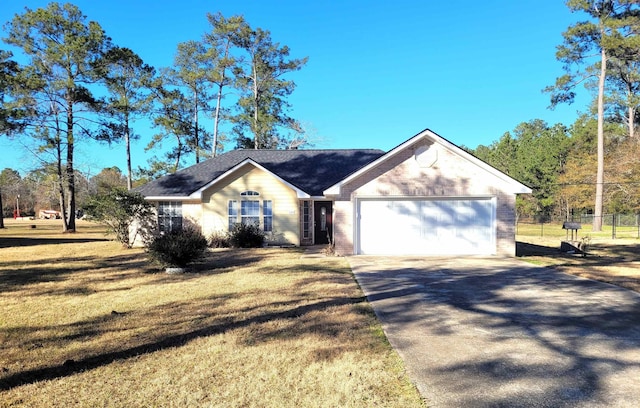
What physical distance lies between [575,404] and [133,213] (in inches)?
669

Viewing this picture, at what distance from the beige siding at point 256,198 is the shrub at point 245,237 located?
642mm

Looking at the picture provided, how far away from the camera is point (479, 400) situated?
354cm

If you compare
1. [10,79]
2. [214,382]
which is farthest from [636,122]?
[10,79]

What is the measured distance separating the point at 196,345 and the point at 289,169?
16.3m

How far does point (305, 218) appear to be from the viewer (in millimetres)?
18922

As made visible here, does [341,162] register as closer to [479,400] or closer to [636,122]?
[479,400]

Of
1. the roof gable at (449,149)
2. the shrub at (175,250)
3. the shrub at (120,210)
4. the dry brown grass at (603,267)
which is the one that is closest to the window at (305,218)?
the roof gable at (449,149)

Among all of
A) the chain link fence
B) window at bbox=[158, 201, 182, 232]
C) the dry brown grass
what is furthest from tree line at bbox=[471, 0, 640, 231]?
window at bbox=[158, 201, 182, 232]

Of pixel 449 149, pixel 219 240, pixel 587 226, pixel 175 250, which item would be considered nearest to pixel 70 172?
pixel 219 240

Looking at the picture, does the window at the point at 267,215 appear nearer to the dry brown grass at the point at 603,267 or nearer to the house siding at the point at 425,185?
the house siding at the point at 425,185

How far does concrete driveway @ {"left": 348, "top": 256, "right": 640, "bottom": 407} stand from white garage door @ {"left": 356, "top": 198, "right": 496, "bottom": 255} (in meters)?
4.46

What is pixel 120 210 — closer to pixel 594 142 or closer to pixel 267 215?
pixel 267 215

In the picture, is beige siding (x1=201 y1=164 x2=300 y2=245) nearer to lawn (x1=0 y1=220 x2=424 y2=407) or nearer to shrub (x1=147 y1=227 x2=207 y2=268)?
shrub (x1=147 y1=227 x2=207 y2=268)

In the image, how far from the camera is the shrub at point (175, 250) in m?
10.6
